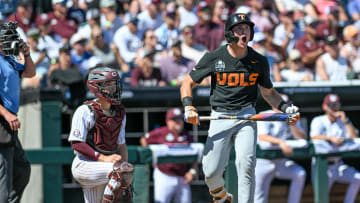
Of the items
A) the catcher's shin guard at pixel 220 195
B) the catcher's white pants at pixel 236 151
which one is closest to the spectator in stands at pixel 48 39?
the catcher's white pants at pixel 236 151

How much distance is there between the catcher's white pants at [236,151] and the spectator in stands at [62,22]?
194 inches

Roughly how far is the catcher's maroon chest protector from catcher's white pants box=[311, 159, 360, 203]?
12.7ft

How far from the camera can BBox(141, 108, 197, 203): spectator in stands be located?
25.7 ft

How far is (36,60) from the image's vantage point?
9.30 metres

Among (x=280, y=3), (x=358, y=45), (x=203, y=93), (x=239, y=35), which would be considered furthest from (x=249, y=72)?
(x=280, y=3)

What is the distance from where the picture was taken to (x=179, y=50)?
9391 mm

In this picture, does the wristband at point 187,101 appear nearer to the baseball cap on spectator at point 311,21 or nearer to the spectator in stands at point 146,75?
the spectator in stands at point 146,75

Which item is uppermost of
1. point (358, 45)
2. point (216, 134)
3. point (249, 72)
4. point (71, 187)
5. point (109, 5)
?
point (109, 5)

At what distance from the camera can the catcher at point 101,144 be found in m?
5.11

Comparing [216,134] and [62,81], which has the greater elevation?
[62,81]

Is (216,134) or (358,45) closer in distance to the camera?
(216,134)

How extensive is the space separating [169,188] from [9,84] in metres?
2.91

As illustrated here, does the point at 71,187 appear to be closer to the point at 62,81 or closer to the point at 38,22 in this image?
the point at 62,81

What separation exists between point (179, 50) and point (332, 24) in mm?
3139
